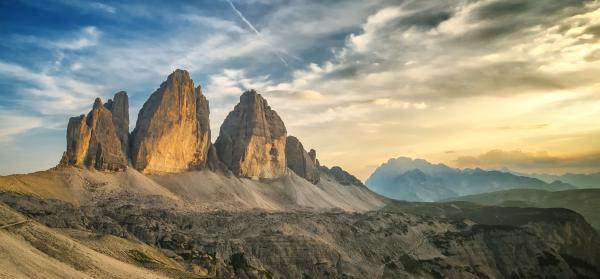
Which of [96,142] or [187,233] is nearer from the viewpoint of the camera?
[187,233]

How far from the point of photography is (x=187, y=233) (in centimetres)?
11712

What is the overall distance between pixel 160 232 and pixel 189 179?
91.7 metres

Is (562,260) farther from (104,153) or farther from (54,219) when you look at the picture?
(104,153)

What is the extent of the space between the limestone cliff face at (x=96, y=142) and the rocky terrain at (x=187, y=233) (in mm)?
430

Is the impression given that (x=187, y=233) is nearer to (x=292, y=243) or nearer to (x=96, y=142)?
(x=292, y=243)

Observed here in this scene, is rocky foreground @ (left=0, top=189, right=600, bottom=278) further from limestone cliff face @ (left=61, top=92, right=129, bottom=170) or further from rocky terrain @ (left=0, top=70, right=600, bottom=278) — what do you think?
limestone cliff face @ (left=61, top=92, right=129, bottom=170)

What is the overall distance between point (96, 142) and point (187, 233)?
7699cm

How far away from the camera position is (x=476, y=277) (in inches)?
5295

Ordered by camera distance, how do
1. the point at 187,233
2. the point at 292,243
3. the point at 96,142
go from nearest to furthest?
the point at 292,243
the point at 187,233
the point at 96,142

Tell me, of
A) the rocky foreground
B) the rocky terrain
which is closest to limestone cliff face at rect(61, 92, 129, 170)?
the rocky terrain

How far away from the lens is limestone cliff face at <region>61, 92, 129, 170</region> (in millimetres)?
165125

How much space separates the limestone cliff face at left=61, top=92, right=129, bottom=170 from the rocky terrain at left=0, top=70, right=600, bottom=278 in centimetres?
43

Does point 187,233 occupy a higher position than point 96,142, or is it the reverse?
point 96,142

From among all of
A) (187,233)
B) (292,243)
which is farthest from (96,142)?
(292,243)
